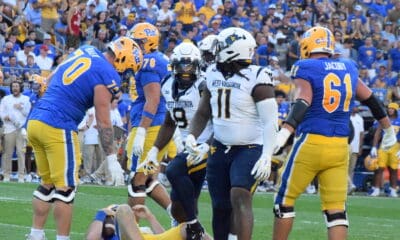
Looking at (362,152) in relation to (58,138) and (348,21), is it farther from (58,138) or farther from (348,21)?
(58,138)

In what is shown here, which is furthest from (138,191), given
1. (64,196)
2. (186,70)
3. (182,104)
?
(64,196)

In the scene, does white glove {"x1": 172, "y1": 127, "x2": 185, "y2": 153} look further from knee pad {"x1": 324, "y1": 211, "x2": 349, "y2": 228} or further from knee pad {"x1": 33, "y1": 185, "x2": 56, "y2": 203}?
knee pad {"x1": 324, "y1": 211, "x2": 349, "y2": 228}

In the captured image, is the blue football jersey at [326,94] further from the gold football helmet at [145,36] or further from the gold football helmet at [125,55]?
the gold football helmet at [145,36]

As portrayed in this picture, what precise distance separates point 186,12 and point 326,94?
646 inches

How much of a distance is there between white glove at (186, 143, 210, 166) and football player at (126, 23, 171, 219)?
167cm

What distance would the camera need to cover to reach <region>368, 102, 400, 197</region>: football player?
20.4 m

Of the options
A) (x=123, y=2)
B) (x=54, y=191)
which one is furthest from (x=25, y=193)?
(x=123, y=2)

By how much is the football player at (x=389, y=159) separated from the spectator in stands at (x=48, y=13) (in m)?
7.79

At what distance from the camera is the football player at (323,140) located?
917 centimetres

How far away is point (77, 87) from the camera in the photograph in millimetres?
9617

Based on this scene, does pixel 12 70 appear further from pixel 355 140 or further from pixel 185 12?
pixel 355 140

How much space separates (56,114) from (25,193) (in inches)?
261

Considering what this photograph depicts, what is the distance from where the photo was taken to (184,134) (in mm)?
10875

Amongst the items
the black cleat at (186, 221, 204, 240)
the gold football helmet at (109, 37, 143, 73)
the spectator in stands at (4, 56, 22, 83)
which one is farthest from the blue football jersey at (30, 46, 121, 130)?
the spectator in stands at (4, 56, 22, 83)
